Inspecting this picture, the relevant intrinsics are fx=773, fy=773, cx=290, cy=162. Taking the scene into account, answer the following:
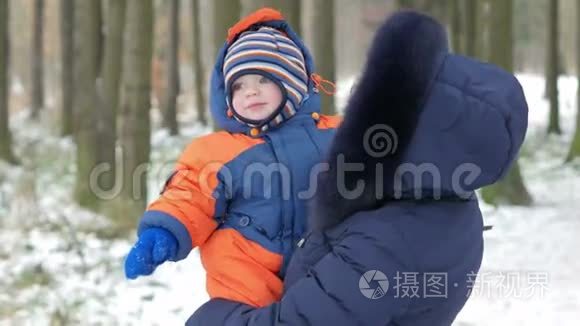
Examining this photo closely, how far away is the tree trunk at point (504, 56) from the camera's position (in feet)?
31.9

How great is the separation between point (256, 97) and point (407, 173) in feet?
2.28

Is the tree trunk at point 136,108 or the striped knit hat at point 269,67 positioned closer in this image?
the striped knit hat at point 269,67

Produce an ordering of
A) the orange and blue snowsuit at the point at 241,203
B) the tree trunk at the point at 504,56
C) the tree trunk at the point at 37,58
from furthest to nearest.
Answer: the tree trunk at the point at 37,58 < the tree trunk at the point at 504,56 < the orange and blue snowsuit at the point at 241,203

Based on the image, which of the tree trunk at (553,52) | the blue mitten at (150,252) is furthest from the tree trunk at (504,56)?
the blue mitten at (150,252)

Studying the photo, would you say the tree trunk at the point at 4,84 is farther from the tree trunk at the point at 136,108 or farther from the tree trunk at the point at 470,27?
the tree trunk at the point at 470,27

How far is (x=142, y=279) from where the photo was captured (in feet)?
22.9

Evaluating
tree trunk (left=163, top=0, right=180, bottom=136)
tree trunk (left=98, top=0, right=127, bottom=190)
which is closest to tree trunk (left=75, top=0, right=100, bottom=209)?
tree trunk (left=98, top=0, right=127, bottom=190)

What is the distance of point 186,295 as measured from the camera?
6523mm

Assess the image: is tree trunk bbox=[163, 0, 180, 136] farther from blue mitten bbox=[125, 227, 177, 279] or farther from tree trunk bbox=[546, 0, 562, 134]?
blue mitten bbox=[125, 227, 177, 279]

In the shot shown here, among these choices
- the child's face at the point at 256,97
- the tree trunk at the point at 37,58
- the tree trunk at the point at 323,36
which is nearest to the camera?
the child's face at the point at 256,97

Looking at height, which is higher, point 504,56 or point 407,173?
point 407,173

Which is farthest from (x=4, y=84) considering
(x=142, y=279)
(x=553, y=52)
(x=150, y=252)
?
(x=150, y=252)

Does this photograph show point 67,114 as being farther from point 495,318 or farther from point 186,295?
point 495,318

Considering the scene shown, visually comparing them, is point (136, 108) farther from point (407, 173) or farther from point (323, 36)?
point (407, 173)
